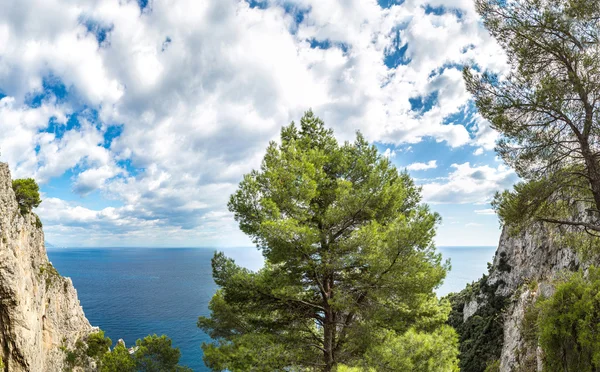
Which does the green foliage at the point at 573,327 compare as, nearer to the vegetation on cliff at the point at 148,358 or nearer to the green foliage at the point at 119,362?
the vegetation on cliff at the point at 148,358

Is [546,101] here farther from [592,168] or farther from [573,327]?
[573,327]

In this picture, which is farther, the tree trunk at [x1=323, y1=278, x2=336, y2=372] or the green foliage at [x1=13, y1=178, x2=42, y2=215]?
the green foliage at [x1=13, y1=178, x2=42, y2=215]

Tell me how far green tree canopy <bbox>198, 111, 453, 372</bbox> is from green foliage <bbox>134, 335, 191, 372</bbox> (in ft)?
43.5

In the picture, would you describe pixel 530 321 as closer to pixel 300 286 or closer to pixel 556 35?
pixel 300 286

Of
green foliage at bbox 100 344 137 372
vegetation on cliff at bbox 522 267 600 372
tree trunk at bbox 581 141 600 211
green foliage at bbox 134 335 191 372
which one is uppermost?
tree trunk at bbox 581 141 600 211

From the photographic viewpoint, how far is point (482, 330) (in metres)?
30.6

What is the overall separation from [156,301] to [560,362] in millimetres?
87873

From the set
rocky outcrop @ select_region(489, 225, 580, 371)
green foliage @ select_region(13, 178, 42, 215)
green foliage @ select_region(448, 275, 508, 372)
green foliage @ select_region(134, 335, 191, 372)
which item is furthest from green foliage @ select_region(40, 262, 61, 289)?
green foliage @ select_region(448, 275, 508, 372)

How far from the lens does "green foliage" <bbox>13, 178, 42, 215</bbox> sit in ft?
73.5

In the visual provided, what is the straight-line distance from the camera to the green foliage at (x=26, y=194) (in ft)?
73.5

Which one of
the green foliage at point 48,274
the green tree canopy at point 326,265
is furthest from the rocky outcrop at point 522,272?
the green foliage at point 48,274

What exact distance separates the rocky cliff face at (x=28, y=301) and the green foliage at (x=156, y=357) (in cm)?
697

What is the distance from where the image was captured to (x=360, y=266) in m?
8.43

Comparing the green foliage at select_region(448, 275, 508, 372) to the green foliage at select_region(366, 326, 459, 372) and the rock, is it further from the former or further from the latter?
the green foliage at select_region(366, 326, 459, 372)
